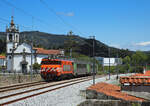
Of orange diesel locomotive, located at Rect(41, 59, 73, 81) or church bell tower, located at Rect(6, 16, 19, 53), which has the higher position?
Answer: church bell tower, located at Rect(6, 16, 19, 53)

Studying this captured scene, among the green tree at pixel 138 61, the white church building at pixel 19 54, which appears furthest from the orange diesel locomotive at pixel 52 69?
the green tree at pixel 138 61

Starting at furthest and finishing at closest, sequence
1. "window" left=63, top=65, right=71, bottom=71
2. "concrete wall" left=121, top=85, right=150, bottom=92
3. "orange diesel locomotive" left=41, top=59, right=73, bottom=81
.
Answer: "window" left=63, top=65, right=71, bottom=71 < "orange diesel locomotive" left=41, top=59, right=73, bottom=81 < "concrete wall" left=121, top=85, right=150, bottom=92

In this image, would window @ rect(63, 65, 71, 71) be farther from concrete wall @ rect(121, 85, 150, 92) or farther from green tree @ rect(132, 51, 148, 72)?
green tree @ rect(132, 51, 148, 72)

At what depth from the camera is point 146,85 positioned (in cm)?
1511

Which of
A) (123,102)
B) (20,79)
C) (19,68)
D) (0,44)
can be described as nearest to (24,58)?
(19,68)

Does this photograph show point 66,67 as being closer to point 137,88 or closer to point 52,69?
point 52,69

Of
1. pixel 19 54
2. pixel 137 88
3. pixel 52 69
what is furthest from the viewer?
pixel 19 54

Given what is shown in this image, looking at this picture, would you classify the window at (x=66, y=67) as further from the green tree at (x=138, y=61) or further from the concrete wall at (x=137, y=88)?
the green tree at (x=138, y=61)

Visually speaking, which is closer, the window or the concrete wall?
the concrete wall

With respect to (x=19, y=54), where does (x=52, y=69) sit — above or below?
below

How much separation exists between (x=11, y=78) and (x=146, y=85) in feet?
75.3

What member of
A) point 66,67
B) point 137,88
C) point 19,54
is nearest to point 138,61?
point 19,54

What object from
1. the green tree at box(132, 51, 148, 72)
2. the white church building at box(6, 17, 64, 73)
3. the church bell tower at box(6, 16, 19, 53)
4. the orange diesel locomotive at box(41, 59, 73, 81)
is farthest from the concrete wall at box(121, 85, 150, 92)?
the church bell tower at box(6, 16, 19, 53)

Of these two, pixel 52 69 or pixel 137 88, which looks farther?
pixel 52 69
